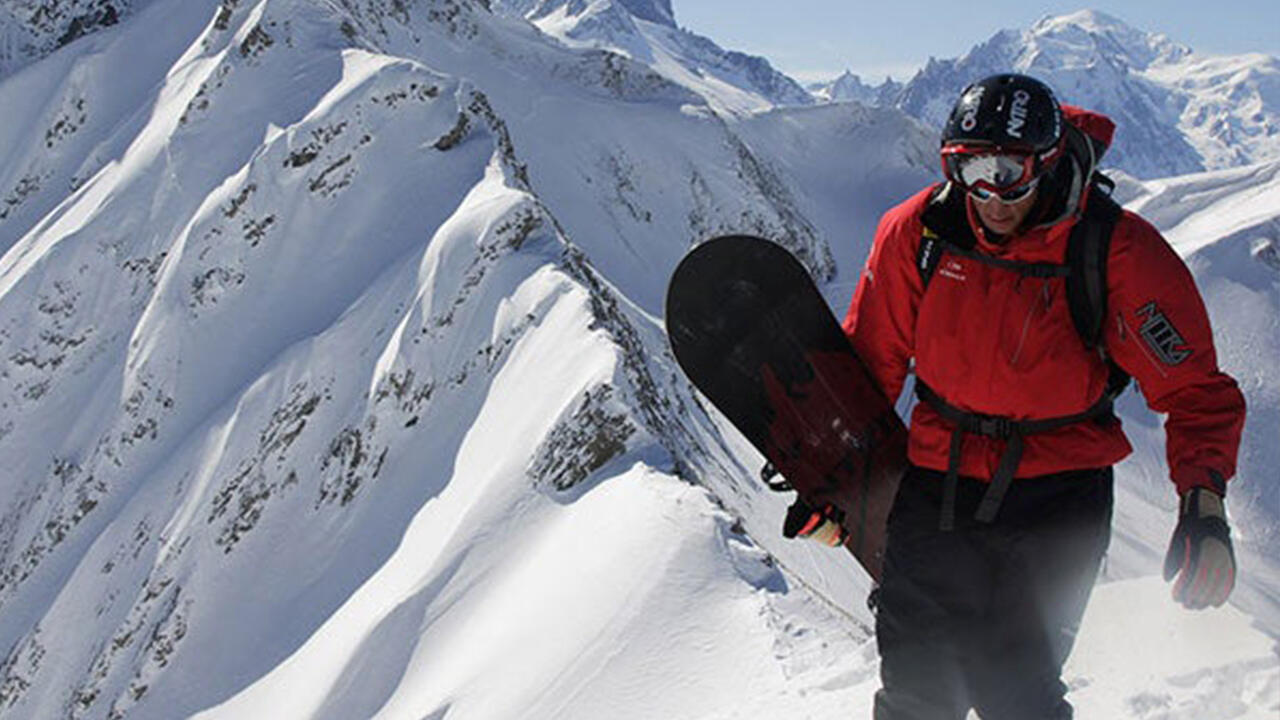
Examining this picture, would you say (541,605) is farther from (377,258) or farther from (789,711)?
(377,258)

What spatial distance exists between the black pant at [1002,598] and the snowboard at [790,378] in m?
0.99

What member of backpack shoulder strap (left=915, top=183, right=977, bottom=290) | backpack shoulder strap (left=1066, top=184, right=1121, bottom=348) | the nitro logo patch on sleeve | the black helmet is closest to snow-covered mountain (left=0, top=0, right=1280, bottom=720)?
the nitro logo patch on sleeve

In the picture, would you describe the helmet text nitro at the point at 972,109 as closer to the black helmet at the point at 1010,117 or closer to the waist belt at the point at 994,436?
the black helmet at the point at 1010,117

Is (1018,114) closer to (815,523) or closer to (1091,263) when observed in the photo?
(1091,263)

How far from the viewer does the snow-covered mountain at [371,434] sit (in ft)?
33.8

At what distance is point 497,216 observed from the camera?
22.1m

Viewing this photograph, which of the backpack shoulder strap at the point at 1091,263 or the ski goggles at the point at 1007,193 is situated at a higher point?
the ski goggles at the point at 1007,193

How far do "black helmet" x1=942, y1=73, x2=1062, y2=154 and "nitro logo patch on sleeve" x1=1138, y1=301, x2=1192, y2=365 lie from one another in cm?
80

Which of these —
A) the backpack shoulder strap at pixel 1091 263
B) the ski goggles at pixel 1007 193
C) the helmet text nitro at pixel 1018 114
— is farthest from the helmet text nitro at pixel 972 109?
the backpack shoulder strap at pixel 1091 263

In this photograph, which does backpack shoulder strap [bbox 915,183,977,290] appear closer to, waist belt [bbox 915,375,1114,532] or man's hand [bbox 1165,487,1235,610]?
waist belt [bbox 915,375,1114,532]

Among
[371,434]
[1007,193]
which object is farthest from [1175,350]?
[371,434]

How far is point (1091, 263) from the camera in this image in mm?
4047

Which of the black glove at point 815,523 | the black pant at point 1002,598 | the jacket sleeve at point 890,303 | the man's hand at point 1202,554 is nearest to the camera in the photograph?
the man's hand at point 1202,554

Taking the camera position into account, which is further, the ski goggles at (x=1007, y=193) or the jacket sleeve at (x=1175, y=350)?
the ski goggles at (x=1007, y=193)
